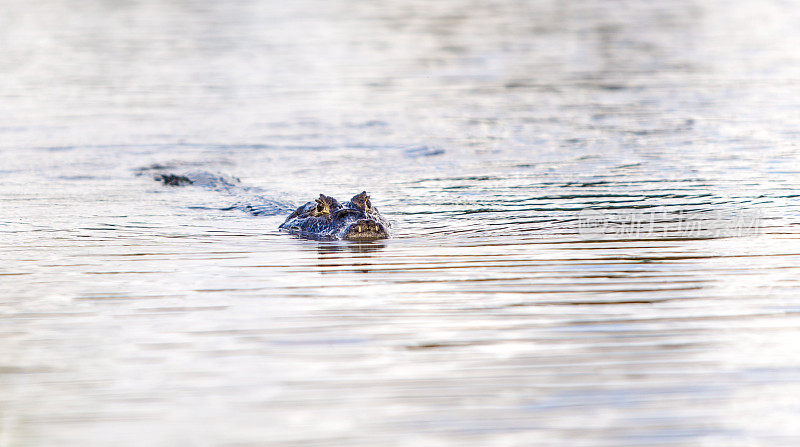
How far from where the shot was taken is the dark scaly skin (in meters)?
11.6

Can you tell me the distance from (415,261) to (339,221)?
81.2 inches

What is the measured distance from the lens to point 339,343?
740cm

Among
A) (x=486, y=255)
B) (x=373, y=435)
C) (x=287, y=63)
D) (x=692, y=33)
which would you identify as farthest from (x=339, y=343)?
(x=692, y=33)

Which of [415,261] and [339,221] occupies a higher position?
[339,221]

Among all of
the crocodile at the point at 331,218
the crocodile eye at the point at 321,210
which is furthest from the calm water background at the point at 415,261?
the crocodile eye at the point at 321,210

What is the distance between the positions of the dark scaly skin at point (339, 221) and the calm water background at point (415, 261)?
36 centimetres

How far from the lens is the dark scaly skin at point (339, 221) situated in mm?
11594

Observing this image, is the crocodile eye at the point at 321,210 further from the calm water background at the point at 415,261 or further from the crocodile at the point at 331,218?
the calm water background at the point at 415,261

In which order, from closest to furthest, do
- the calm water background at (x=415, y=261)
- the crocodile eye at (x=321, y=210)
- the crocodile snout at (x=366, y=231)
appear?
the calm water background at (x=415, y=261) < the crocodile snout at (x=366, y=231) < the crocodile eye at (x=321, y=210)

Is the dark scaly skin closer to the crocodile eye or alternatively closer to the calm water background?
the crocodile eye

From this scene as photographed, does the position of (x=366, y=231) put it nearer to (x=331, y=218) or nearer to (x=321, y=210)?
(x=331, y=218)

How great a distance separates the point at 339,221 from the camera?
12016 mm

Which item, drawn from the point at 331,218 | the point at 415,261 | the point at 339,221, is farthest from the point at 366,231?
the point at 415,261

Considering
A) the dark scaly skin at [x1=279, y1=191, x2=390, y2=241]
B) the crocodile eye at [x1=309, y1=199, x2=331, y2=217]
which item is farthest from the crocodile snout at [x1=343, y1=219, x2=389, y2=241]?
the crocodile eye at [x1=309, y1=199, x2=331, y2=217]
